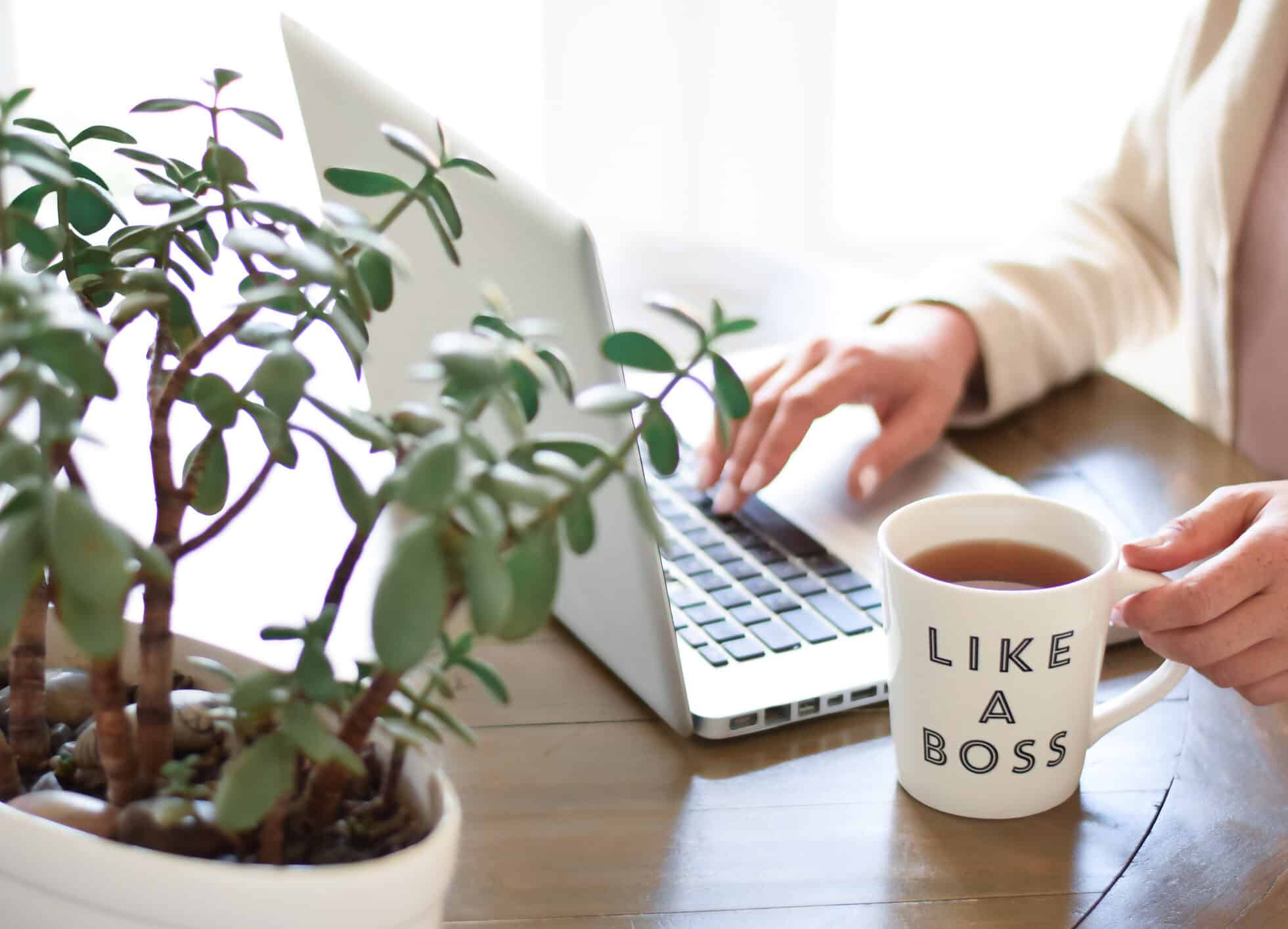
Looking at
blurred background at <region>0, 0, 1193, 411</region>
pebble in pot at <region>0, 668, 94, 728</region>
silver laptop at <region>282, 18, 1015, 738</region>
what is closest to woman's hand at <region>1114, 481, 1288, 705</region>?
silver laptop at <region>282, 18, 1015, 738</region>

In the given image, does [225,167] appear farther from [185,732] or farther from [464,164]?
[185,732]

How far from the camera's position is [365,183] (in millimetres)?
419

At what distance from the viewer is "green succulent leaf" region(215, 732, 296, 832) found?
1.08ft

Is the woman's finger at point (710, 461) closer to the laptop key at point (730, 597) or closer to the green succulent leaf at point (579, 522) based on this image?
the laptop key at point (730, 597)

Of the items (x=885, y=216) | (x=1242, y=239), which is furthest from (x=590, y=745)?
(x=885, y=216)

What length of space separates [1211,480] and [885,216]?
2.29m

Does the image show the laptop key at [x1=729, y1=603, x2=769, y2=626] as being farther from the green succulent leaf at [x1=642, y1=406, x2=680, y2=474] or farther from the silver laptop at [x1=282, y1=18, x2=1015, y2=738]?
the green succulent leaf at [x1=642, y1=406, x2=680, y2=474]

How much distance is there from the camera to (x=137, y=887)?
363 millimetres

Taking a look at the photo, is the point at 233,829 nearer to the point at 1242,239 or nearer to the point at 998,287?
the point at 998,287

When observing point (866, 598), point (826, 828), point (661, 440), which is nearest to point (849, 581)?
point (866, 598)

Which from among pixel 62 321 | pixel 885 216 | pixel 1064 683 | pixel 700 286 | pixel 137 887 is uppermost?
pixel 62 321

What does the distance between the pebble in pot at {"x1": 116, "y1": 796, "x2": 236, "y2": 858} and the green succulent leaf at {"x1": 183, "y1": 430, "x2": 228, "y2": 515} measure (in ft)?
0.33

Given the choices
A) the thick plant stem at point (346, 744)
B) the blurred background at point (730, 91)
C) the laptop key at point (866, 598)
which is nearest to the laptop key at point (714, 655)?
the laptop key at point (866, 598)

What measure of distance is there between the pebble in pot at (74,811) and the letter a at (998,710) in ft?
1.17
